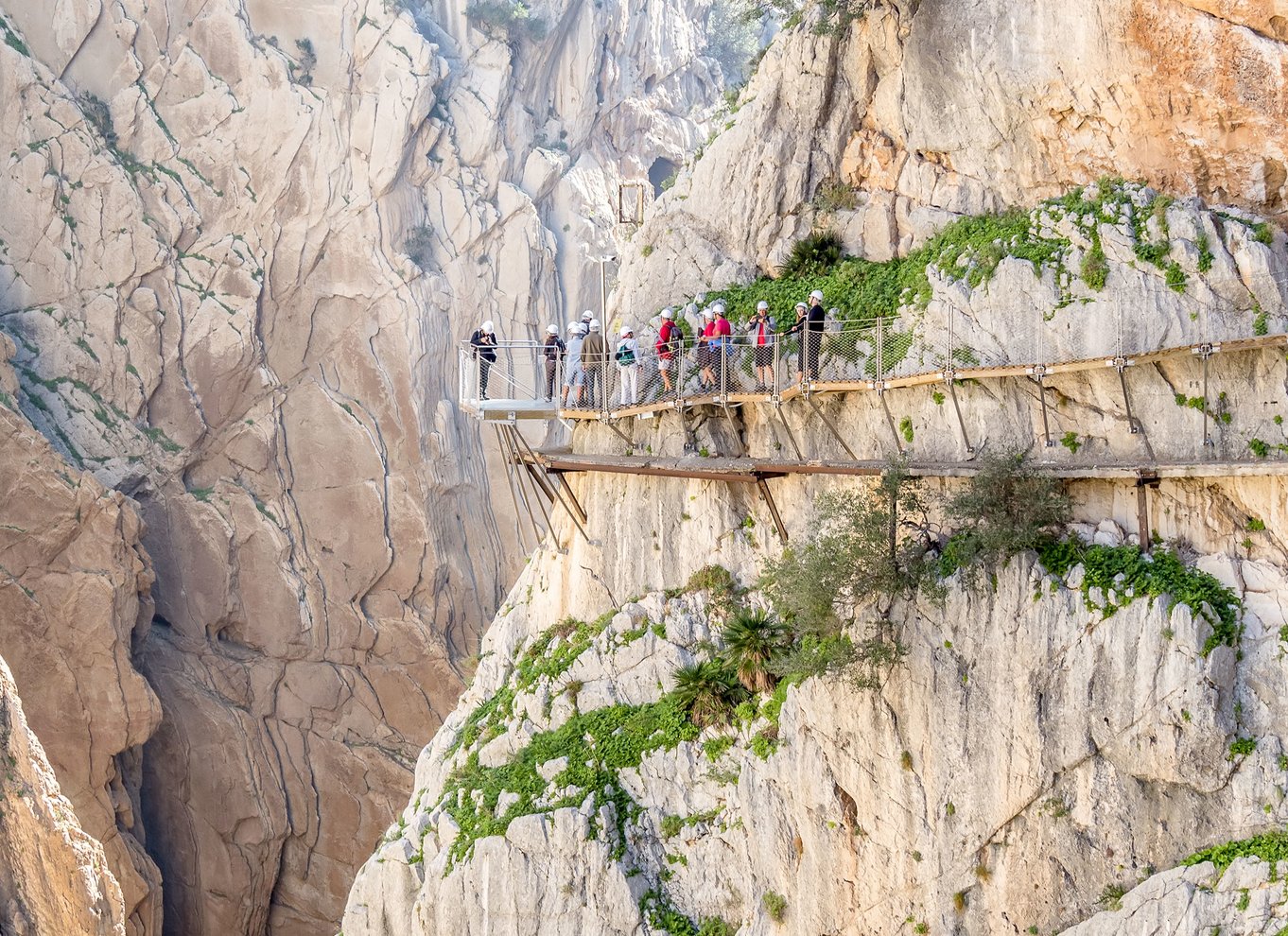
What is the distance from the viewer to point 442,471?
43.3 metres

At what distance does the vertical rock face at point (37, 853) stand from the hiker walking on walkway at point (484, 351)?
1204 centimetres

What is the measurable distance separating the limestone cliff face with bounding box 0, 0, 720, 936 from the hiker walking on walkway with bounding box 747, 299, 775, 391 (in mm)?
22984

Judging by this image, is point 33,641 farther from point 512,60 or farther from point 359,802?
point 512,60

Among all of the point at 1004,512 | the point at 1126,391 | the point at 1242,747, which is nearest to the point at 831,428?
the point at 1004,512

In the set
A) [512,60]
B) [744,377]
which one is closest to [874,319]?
[744,377]

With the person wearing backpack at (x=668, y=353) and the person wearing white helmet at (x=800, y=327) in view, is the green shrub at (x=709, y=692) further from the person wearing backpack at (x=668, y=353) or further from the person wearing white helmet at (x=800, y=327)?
the person wearing backpack at (x=668, y=353)

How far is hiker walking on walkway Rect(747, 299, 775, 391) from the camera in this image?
21453 millimetres

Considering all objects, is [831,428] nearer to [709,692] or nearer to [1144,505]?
[709,692]

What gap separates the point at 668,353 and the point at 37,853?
Result: 55.2ft

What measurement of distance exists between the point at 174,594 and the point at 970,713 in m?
29.8

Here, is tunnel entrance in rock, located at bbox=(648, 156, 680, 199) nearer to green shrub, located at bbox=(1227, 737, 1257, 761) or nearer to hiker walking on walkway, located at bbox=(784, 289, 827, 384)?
hiker walking on walkway, located at bbox=(784, 289, 827, 384)

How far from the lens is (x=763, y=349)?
21.5 meters

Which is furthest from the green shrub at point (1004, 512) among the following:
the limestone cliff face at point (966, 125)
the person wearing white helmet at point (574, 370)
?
the person wearing white helmet at point (574, 370)

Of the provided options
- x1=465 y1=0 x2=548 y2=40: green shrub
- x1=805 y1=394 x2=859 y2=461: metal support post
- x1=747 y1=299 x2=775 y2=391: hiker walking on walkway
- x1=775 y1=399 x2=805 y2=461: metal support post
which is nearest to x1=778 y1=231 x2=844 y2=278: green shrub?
x1=747 y1=299 x2=775 y2=391: hiker walking on walkway
